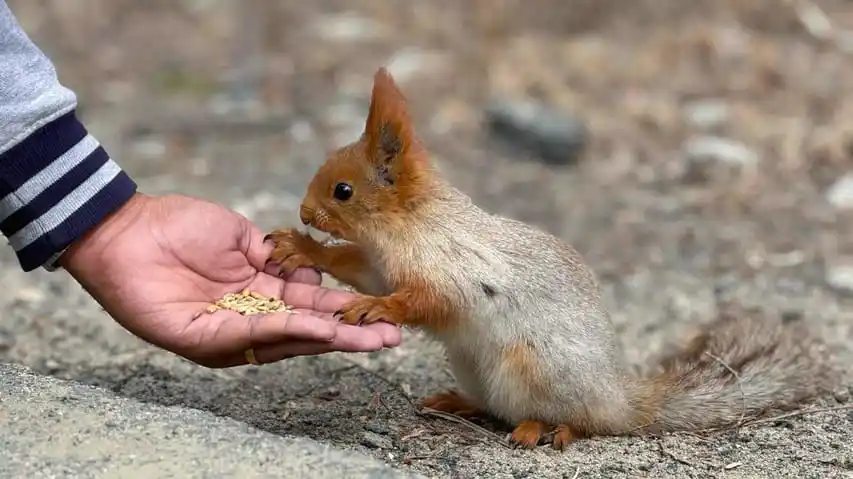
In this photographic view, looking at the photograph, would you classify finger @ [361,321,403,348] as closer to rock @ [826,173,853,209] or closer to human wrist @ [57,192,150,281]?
human wrist @ [57,192,150,281]

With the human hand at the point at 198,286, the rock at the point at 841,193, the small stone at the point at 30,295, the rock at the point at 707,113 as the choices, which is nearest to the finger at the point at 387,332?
the human hand at the point at 198,286

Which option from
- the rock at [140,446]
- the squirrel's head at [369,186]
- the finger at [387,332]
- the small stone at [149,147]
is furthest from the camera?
the small stone at [149,147]

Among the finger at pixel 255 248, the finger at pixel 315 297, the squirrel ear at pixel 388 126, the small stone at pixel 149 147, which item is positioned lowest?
the small stone at pixel 149 147

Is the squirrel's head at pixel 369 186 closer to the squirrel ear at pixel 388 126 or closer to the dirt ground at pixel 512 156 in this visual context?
the squirrel ear at pixel 388 126

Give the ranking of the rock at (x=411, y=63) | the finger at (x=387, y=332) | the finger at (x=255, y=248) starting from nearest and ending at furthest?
1. the finger at (x=387, y=332)
2. the finger at (x=255, y=248)
3. the rock at (x=411, y=63)

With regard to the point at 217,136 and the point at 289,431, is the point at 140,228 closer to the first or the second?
the point at 289,431

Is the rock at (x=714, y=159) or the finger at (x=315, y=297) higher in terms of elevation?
the rock at (x=714, y=159)

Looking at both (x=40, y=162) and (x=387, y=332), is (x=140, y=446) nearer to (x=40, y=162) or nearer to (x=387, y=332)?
(x=387, y=332)

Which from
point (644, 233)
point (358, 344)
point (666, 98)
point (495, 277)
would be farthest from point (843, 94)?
point (358, 344)
